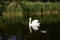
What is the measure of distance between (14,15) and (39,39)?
9652 mm

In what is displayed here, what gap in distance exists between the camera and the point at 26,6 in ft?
77.0

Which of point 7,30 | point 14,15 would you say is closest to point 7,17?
point 14,15

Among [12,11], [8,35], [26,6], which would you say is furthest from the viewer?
[26,6]

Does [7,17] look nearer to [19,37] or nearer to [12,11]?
[12,11]

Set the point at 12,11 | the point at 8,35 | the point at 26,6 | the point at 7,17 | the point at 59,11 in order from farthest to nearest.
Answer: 1. the point at 59,11
2. the point at 26,6
3. the point at 12,11
4. the point at 7,17
5. the point at 8,35

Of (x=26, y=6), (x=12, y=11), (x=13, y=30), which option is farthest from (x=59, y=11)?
(x=13, y=30)

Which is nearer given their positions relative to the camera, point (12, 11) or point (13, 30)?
point (13, 30)

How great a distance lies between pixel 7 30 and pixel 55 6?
12546mm

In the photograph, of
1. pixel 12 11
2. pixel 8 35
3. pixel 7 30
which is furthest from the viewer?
pixel 12 11

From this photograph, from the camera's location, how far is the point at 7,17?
813 inches

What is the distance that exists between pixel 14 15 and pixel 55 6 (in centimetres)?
664

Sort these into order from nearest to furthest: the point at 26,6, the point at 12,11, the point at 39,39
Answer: the point at 39,39, the point at 12,11, the point at 26,6

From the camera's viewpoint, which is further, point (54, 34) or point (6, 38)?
point (54, 34)

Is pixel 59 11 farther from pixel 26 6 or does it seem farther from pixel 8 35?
pixel 8 35
